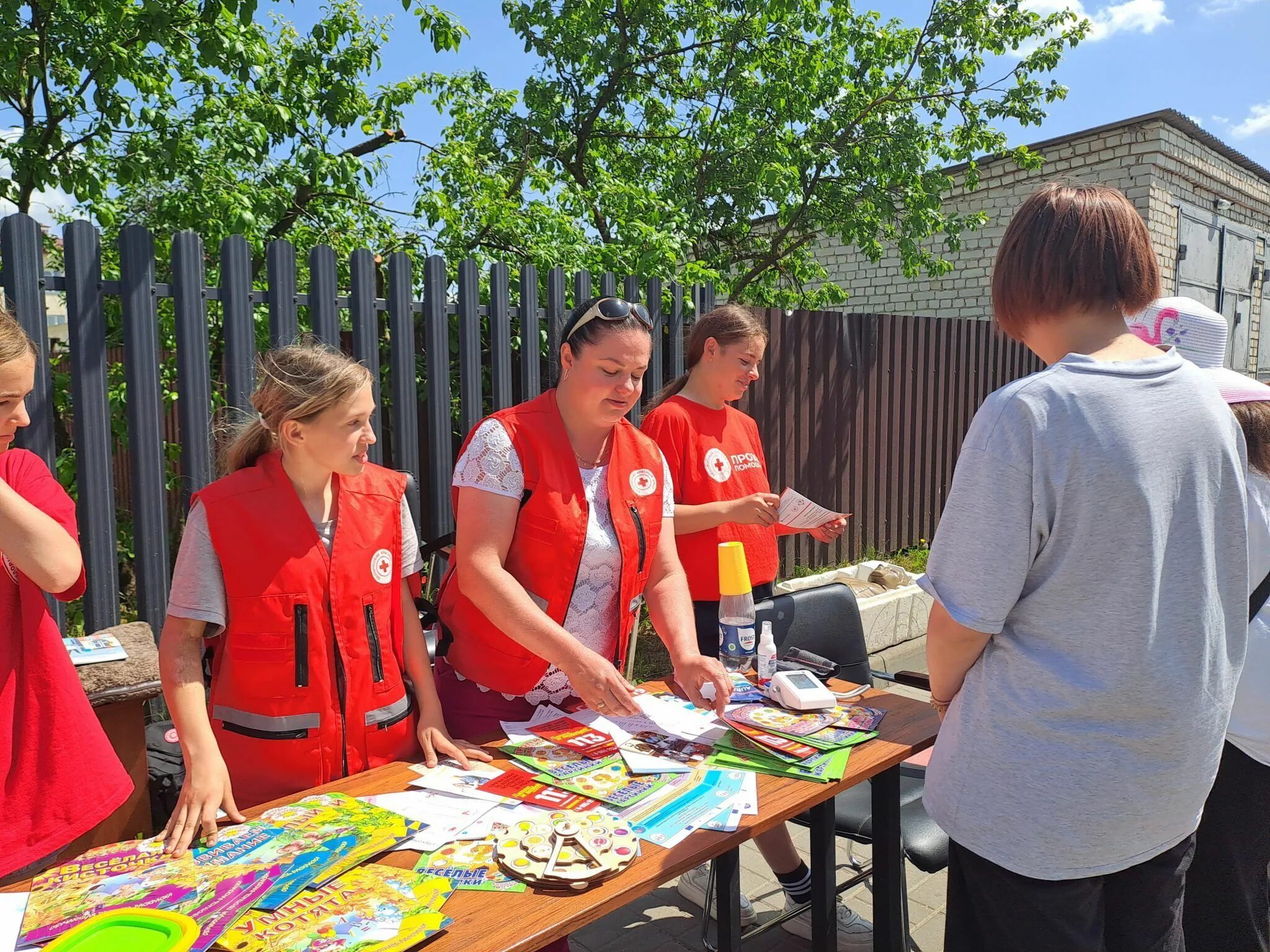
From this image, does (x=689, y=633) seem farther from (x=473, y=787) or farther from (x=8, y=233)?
(x=8, y=233)

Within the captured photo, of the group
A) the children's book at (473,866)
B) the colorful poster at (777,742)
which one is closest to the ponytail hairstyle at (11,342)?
the children's book at (473,866)

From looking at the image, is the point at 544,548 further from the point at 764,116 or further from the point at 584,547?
the point at 764,116

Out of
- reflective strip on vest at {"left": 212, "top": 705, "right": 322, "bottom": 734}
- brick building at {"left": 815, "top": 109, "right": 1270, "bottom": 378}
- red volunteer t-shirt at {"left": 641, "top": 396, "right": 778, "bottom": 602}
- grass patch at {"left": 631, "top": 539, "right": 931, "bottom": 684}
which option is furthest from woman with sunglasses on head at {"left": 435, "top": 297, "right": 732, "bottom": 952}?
brick building at {"left": 815, "top": 109, "right": 1270, "bottom": 378}

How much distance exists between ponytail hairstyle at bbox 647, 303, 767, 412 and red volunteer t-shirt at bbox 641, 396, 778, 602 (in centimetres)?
21

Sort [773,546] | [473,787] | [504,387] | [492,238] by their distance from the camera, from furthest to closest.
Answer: [492,238], [504,387], [773,546], [473,787]

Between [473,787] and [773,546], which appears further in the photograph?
[773,546]

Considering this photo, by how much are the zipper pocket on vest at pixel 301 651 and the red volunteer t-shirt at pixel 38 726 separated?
46 centimetres

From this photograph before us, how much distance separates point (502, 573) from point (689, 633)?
1.95 ft

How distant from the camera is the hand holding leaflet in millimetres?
2938

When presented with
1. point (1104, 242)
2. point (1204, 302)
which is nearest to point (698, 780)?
point (1104, 242)

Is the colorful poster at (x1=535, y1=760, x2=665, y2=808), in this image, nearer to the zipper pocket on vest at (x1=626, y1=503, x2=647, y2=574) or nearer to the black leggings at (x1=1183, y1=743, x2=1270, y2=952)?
the zipper pocket on vest at (x1=626, y1=503, x2=647, y2=574)

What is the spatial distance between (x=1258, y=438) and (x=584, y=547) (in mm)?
1605

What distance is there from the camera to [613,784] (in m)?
1.85

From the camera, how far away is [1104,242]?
1.48 metres
